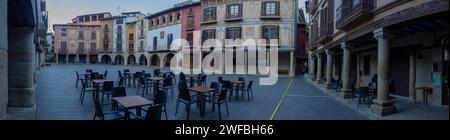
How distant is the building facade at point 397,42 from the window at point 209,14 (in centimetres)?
1668

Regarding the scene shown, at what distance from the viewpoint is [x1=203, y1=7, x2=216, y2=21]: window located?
90.2 feet

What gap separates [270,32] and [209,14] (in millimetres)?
7878

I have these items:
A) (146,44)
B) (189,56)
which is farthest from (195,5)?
(146,44)

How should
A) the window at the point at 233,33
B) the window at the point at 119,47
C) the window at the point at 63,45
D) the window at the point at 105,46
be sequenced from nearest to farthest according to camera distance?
the window at the point at 233,33
the window at the point at 119,47
the window at the point at 105,46
the window at the point at 63,45

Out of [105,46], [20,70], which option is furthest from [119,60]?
[20,70]

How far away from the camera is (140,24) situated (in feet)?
143

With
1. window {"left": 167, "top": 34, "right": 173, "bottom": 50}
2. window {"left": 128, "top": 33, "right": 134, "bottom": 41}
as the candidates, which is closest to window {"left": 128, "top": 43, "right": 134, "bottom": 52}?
window {"left": 128, "top": 33, "right": 134, "bottom": 41}

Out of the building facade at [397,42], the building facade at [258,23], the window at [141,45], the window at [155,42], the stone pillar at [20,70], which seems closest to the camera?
the building facade at [397,42]

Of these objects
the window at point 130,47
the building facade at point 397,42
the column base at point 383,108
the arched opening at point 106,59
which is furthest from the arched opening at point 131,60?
the column base at point 383,108

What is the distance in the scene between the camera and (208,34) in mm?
27781

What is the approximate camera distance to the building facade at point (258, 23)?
78.8ft

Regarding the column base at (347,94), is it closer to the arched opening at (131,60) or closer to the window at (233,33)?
the window at (233,33)

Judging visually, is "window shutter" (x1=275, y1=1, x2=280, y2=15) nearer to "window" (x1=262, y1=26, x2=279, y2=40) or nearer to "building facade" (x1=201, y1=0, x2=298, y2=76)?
"building facade" (x1=201, y1=0, x2=298, y2=76)
